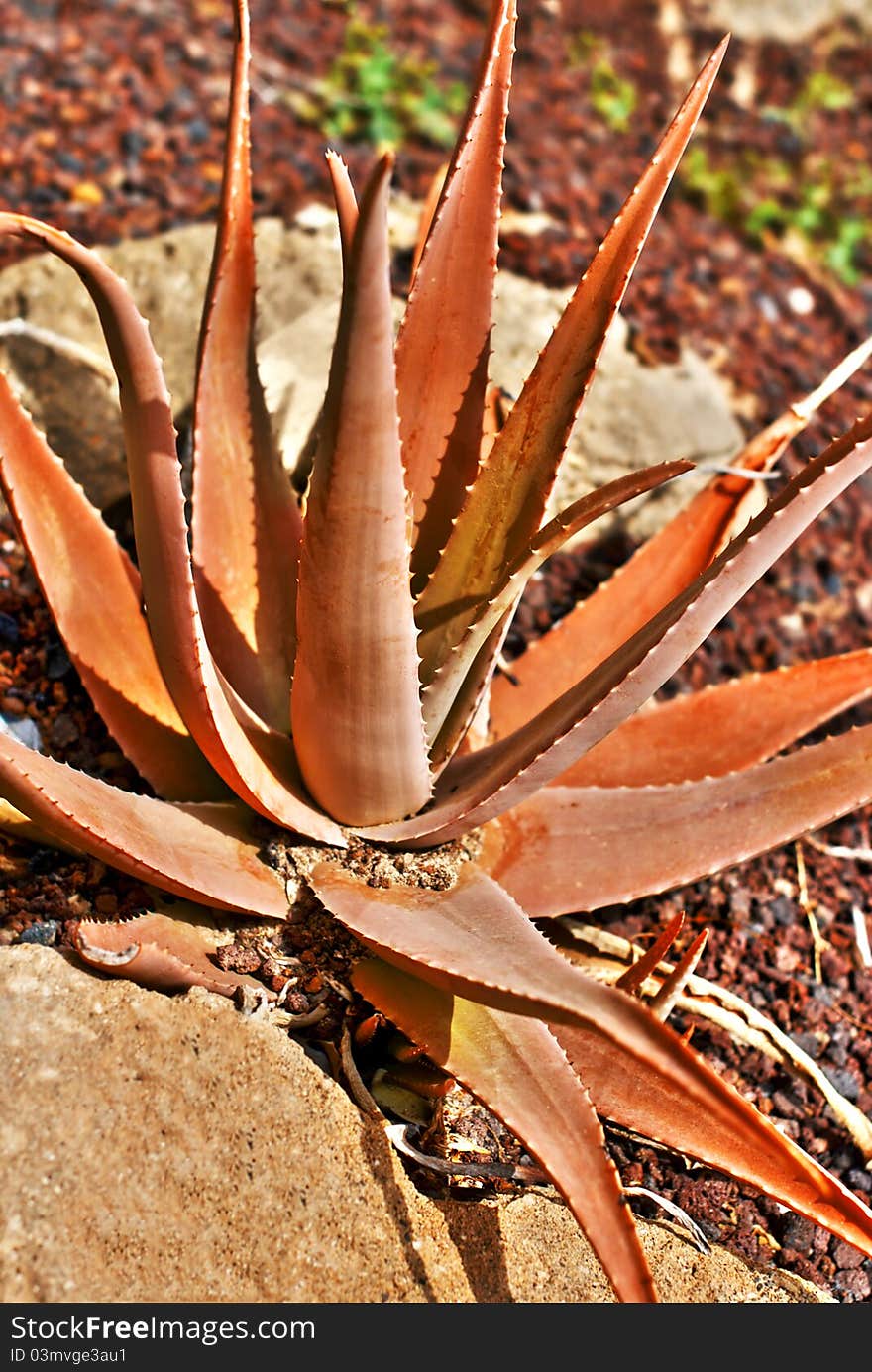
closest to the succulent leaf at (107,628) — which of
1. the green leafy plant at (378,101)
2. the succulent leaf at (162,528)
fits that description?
the succulent leaf at (162,528)

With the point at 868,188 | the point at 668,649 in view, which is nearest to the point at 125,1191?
the point at 668,649

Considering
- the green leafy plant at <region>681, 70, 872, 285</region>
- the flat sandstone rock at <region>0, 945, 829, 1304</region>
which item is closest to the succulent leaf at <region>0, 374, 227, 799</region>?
the flat sandstone rock at <region>0, 945, 829, 1304</region>

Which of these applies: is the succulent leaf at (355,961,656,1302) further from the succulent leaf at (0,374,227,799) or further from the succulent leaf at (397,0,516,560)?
the succulent leaf at (397,0,516,560)

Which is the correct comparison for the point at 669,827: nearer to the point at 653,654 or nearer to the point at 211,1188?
the point at 653,654

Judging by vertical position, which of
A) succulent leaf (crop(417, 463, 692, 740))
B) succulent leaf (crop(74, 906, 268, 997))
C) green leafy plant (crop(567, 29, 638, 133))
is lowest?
succulent leaf (crop(74, 906, 268, 997))

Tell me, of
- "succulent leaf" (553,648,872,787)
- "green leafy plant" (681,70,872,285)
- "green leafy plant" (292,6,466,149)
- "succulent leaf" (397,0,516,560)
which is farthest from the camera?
"green leafy plant" (681,70,872,285)

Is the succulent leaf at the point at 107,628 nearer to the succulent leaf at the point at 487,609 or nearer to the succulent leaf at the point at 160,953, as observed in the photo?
the succulent leaf at the point at 160,953
